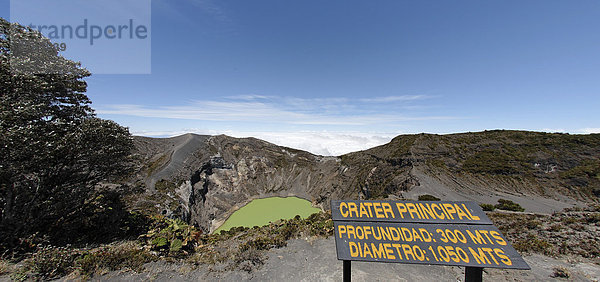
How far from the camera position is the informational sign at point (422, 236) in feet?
19.1

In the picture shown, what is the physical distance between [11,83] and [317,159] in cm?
6242

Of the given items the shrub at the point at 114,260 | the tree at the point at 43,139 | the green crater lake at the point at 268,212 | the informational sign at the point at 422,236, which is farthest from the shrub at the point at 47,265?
the green crater lake at the point at 268,212

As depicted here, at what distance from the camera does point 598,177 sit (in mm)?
29734

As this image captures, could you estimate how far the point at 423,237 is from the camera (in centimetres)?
627

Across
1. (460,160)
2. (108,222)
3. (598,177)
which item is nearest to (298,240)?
(108,222)

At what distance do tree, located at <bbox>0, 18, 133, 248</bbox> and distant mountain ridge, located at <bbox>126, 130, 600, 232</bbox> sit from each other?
5269 millimetres

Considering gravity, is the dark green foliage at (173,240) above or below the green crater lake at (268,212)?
above

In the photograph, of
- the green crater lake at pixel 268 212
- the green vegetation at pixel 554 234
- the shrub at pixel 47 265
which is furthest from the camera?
the green crater lake at pixel 268 212

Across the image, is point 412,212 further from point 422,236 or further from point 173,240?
point 173,240

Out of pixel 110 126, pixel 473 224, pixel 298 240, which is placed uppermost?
pixel 110 126

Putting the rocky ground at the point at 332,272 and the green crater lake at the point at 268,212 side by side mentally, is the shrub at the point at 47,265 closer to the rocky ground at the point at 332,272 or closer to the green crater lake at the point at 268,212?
the rocky ground at the point at 332,272

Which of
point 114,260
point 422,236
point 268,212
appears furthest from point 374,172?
point 114,260

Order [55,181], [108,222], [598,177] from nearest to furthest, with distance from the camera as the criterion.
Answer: [55,181], [108,222], [598,177]

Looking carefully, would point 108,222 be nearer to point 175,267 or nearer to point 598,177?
point 175,267
